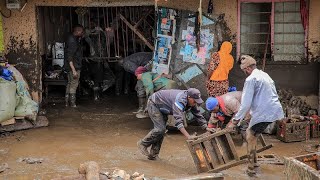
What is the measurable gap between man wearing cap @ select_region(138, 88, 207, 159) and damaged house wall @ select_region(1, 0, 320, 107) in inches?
130

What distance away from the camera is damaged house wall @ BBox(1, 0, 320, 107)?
36.2 feet

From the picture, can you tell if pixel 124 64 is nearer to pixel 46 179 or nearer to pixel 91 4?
pixel 91 4

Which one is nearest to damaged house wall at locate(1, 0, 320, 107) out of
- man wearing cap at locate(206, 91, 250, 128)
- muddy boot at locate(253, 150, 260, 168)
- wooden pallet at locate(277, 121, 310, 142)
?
wooden pallet at locate(277, 121, 310, 142)

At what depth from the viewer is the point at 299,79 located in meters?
11.1

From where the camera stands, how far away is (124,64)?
12.8m

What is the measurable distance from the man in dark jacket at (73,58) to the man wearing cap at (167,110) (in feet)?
14.9

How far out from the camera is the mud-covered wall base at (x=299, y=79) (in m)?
11.1

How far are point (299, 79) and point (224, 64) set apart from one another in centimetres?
189

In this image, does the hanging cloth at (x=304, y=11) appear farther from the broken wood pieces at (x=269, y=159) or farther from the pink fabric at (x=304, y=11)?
the broken wood pieces at (x=269, y=159)

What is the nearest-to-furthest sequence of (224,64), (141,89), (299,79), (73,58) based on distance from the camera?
(224,64) → (299,79) → (141,89) → (73,58)

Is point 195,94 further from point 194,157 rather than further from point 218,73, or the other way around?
point 218,73

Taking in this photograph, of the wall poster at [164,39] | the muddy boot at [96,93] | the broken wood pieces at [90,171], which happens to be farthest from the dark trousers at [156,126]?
the muddy boot at [96,93]

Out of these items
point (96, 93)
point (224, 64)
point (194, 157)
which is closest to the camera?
point (194, 157)

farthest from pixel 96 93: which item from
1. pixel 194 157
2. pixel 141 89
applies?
pixel 194 157
